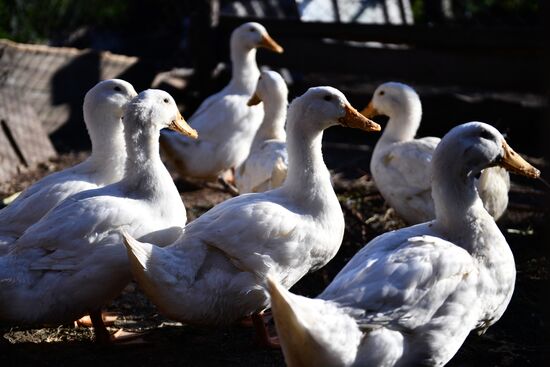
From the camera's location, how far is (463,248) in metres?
3.76

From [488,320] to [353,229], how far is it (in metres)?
2.29

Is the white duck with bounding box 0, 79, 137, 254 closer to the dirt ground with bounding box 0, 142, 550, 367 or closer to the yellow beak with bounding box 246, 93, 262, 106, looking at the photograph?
the dirt ground with bounding box 0, 142, 550, 367

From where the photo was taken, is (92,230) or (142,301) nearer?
(92,230)

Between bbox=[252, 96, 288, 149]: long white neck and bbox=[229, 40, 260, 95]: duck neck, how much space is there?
3.41ft

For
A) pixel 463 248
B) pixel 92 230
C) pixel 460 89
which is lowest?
pixel 460 89

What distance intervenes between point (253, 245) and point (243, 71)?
3294 mm

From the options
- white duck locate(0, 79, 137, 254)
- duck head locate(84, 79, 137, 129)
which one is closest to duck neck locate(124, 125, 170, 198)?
white duck locate(0, 79, 137, 254)

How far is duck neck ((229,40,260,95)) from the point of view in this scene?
275 inches

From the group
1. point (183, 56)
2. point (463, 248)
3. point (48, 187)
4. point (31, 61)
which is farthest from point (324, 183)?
point (183, 56)

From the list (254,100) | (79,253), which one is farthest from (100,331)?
(254,100)

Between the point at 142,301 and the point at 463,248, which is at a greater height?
the point at 463,248

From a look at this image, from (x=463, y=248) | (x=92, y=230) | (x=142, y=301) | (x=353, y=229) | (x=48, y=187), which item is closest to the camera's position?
(x=463, y=248)

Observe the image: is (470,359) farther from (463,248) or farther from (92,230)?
(92,230)

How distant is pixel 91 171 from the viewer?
4891 millimetres
